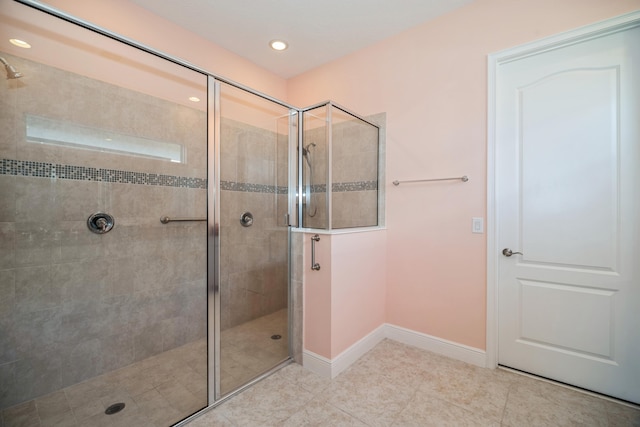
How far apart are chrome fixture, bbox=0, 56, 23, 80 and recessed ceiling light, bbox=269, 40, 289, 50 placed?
1.83 m

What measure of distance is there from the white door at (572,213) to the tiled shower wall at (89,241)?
2.20 meters

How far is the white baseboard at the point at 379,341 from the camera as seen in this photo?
1.95m

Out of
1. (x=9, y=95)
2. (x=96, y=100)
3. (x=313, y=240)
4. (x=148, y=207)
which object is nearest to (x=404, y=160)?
(x=313, y=240)

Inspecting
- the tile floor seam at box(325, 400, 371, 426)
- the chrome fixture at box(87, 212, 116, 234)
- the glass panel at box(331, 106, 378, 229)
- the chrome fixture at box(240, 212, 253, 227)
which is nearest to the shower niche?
the glass panel at box(331, 106, 378, 229)

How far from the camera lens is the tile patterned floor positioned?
59.2 inches

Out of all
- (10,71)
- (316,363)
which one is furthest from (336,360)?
(10,71)

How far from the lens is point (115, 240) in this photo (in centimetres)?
188

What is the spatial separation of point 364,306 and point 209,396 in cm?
127

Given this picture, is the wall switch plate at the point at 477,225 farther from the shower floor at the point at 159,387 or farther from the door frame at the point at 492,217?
the shower floor at the point at 159,387

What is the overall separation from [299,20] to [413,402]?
2.95 m

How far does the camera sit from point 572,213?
5.82ft

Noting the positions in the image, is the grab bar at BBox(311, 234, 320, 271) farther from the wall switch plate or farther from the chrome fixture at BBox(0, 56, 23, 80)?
the chrome fixture at BBox(0, 56, 23, 80)

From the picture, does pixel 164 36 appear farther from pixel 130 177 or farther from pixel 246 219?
pixel 246 219

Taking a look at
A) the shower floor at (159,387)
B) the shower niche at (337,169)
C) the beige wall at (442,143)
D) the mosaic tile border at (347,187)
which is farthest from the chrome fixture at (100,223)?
the beige wall at (442,143)
